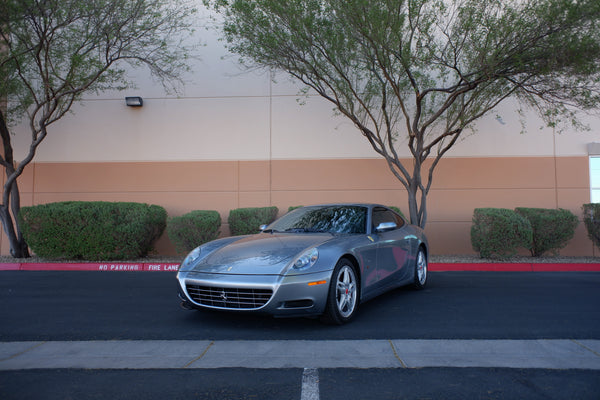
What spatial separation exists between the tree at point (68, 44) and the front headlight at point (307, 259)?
25.9 feet

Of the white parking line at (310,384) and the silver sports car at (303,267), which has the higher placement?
the silver sports car at (303,267)

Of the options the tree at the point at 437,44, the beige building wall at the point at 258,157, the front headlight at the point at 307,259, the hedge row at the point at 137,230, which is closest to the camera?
the front headlight at the point at 307,259

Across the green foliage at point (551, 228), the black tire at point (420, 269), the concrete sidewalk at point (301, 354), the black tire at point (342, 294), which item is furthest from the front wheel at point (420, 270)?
the green foliage at point (551, 228)

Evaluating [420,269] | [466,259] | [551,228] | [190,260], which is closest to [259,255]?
[190,260]

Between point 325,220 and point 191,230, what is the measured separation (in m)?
5.56

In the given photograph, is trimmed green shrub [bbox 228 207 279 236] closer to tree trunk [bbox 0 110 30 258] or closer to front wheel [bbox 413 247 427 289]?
front wheel [bbox 413 247 427 289]

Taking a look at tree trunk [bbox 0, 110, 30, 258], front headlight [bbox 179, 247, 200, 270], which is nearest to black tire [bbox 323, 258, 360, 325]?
front headlight [bbox 179, 247, 200, 270]

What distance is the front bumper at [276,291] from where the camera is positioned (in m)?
4.35

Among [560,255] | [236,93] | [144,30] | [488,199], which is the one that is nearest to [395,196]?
[488,199]

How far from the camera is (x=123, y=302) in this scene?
6.18 meters

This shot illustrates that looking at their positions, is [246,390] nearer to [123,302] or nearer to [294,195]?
[123,302]

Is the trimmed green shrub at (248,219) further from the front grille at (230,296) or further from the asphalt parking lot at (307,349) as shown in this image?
the front grille at (230,296)

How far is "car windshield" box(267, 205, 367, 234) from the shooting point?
18.5 ft

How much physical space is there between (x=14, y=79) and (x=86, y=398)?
10.8 m
